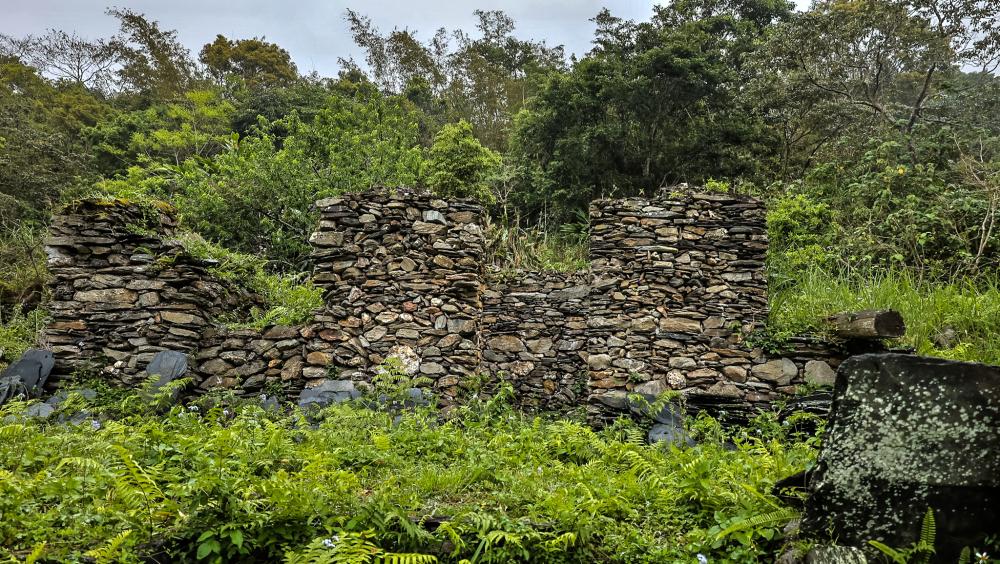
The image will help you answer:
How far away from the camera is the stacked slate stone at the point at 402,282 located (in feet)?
21.2

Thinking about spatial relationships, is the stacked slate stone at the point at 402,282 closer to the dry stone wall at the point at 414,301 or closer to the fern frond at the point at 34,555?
the dry stone wall at the point at 414,301

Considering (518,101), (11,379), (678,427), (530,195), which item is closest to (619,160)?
(530,195)

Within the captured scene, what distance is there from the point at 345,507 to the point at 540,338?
486 cm

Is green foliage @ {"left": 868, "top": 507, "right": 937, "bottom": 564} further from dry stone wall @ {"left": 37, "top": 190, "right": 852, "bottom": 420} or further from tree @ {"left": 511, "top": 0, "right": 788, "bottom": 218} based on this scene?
tree @ {"left": 511, "top": 0, "right": 788, "bottom": 218}

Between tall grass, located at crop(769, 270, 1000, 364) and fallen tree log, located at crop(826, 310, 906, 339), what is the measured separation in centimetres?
42

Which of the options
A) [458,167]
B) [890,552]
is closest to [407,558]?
[890,552]

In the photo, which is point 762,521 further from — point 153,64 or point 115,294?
point 153,64

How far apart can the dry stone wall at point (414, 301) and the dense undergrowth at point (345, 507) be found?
2794mm

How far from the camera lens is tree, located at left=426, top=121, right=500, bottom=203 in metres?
11.8

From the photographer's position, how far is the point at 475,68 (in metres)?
22.0

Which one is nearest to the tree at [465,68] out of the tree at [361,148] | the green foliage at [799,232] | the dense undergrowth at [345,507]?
the tree at [361,148]

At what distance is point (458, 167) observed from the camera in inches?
473

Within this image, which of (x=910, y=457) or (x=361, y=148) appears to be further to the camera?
(x=361, y=148)

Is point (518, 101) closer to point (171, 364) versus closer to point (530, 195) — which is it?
point (530, 195)
